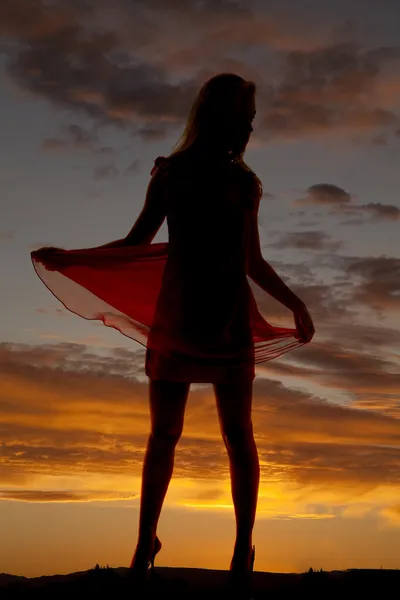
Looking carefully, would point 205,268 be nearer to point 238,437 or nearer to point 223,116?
point 223,116

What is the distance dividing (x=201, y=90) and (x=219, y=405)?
2380 mm

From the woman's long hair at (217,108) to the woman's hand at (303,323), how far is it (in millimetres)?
1041

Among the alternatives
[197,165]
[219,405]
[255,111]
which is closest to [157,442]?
[219,405]

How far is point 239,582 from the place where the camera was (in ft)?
21.5

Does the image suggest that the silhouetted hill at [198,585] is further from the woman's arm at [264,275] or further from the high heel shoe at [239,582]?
the woman's arm at [264,275]

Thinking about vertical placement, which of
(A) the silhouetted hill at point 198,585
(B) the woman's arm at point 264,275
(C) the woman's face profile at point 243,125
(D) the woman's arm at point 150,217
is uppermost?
(C) the woman's face profile at point 243,125

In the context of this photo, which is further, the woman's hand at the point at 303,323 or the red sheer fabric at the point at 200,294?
the woman's hand at the point at 303,323

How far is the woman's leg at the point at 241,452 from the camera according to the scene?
6539mm

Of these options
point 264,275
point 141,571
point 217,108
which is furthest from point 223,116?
point 141,571

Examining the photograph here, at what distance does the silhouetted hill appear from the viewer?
677 centimetres

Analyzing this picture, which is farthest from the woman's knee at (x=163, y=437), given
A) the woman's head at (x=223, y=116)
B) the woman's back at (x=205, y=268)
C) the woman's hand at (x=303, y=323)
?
the woman's head at (x=223, y=116)

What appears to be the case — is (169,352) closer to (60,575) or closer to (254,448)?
(254,448)

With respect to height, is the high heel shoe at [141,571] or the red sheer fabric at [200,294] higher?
the red sheer fabric at [200,294]

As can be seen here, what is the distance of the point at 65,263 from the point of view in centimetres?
683
